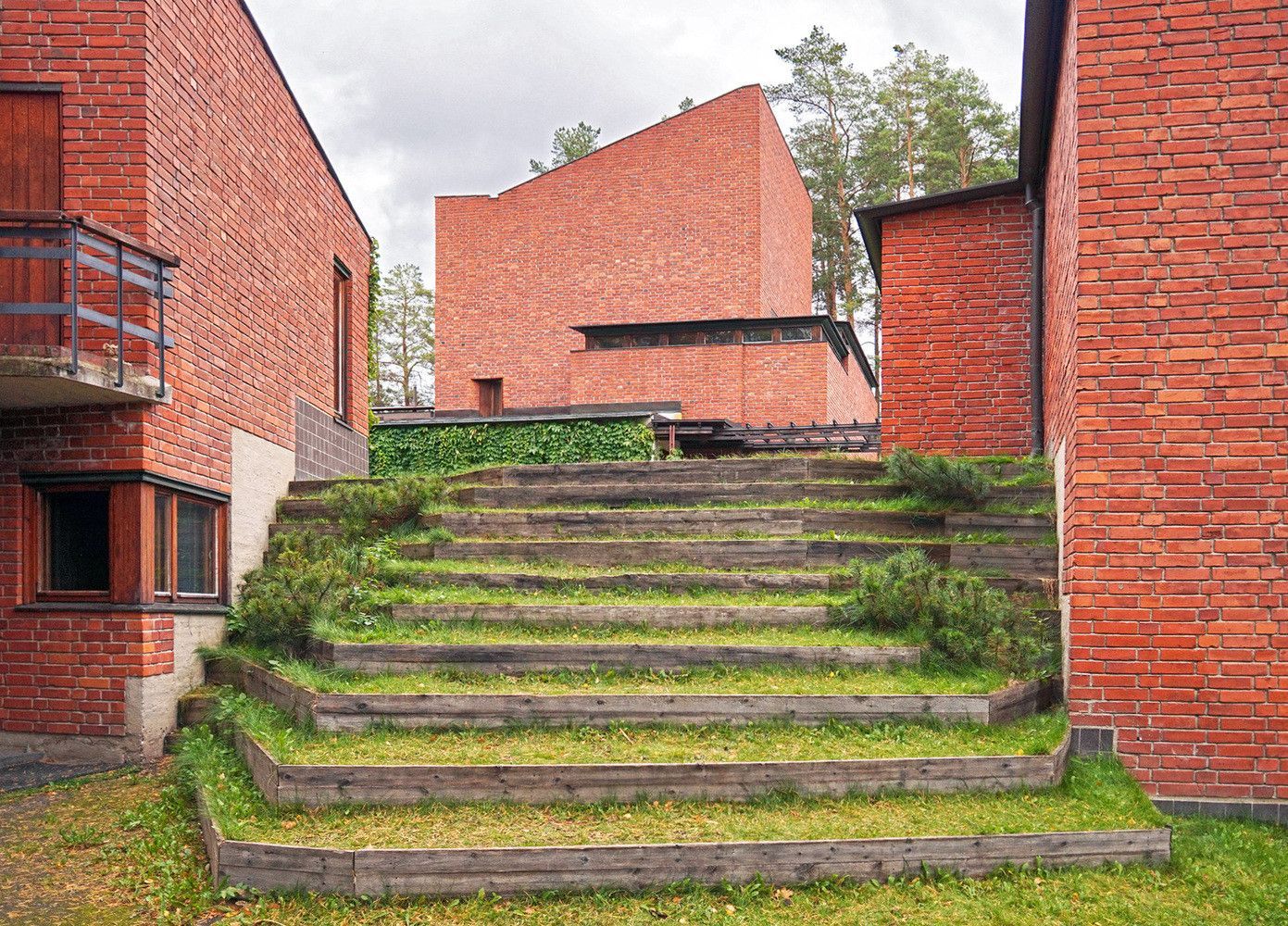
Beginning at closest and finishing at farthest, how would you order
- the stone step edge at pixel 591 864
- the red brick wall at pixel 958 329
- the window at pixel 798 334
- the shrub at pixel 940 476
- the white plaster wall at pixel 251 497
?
the stone step edge at pixel 591 864 < the shrub at pixel 940 476 < the white plaster wall at pixel 251 497 < the red brick wall at pixel 958 329 < the window at pixel 798 334

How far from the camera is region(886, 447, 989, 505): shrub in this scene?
9.25 meters

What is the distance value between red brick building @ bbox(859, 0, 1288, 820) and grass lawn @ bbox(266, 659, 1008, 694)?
811 millimetres

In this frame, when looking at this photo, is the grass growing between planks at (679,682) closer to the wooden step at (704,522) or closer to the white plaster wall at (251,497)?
the wooden step at (704,522)

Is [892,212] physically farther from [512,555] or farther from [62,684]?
[62,684]

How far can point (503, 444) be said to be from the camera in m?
18.1

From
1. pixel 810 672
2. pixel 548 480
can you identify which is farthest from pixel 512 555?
pixel 810 672

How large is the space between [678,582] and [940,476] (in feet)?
8.81

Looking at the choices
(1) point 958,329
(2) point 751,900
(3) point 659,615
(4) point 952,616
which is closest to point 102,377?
(3) point 659,615

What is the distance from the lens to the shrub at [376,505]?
984cm

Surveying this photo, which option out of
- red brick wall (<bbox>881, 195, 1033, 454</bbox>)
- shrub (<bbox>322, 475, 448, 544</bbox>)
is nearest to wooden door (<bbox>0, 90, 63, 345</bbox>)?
shrub (<bbox>322, 475, 448, 544</bbox>)

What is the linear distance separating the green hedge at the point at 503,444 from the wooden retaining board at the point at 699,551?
733 centimetres

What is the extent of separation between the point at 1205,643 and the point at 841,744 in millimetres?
2240

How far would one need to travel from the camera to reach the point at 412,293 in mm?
45969

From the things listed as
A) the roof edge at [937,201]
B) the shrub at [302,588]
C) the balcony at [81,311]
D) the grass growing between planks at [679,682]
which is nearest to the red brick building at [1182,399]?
the grass growing between planks at [679,682]
